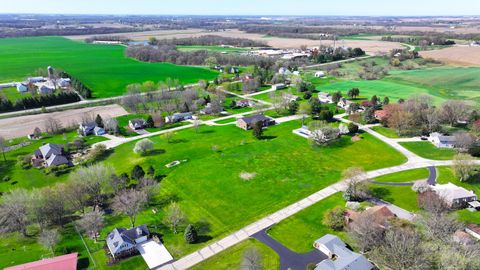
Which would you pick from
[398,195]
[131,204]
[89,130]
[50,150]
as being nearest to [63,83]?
[89,130]

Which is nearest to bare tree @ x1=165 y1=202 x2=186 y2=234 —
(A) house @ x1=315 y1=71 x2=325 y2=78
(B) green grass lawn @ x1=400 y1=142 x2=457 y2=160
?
(B) green grass lawn @ x1=400 y1=142 x2=457 y2=160

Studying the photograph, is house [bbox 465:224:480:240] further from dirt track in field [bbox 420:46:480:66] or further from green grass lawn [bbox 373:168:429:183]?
dirt track in field [bbox 420:46:480:66]

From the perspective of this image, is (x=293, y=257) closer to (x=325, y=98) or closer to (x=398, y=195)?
(x=398, y=195)

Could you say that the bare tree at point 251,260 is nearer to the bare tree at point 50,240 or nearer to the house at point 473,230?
the bare tree at point 50,240

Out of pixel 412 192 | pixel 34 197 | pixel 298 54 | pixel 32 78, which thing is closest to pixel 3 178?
pixel 34 197

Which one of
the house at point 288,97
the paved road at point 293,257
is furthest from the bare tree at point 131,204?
the house at point 288,97

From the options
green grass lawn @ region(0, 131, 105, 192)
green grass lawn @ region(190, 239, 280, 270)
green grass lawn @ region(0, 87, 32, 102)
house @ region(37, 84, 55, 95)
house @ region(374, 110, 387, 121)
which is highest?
house @ region(374, 110, 387, 121)
